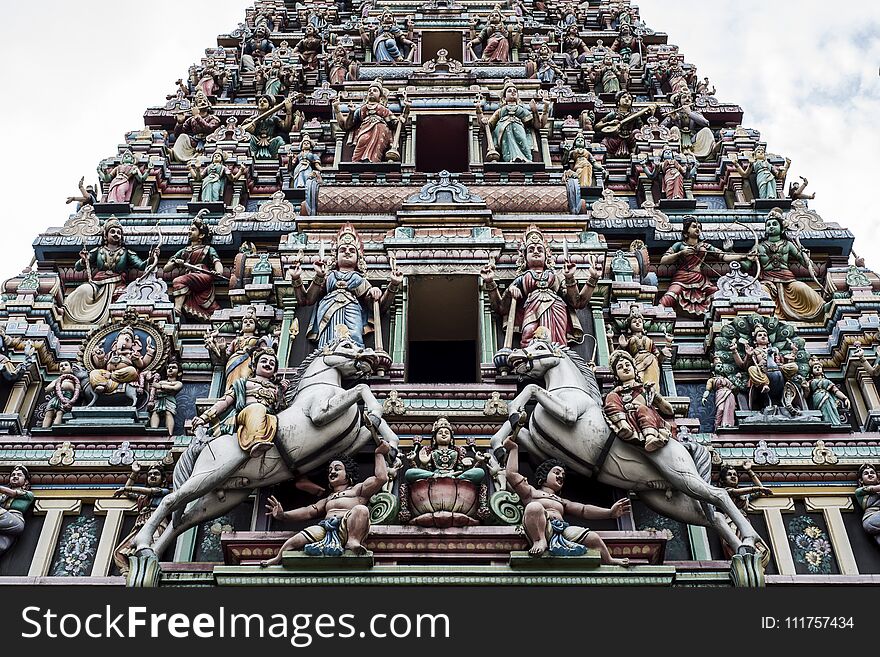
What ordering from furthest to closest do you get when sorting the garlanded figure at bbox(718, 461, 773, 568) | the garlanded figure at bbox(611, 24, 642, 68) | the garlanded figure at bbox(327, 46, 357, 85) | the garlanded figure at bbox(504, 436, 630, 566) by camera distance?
the garlanded figure at bbox(611, 24, 642, 68), the garlanded figure at bbox(327, 46, 357, 85), the garlanded figure at bbox(718, 461, 773, 568), the garlanded figure at bbox(504, 436, 630, 566)

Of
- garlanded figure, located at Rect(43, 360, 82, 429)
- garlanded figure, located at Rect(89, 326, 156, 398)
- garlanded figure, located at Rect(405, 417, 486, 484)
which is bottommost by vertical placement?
garlanded figure, located at Rect(405, 417, 486, 484)

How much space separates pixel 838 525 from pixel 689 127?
1139cm

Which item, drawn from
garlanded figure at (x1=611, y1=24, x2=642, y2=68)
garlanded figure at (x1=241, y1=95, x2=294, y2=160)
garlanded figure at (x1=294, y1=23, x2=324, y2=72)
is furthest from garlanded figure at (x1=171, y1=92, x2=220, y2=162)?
garlanded figure at (x1=611, y1=24, x2=642, y2=68)

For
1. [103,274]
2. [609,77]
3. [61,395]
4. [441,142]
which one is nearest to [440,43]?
[609,77]

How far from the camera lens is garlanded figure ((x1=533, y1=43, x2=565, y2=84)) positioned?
25.6 metres

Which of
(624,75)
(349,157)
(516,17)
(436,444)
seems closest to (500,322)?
(436,444)

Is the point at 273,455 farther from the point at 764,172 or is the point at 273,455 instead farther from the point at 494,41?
Answer: the point at 494,41

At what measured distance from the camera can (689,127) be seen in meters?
24.0

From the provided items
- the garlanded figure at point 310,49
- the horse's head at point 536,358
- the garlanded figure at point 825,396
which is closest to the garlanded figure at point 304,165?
the garlanded figure at point 310,49

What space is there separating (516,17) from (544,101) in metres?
5.42

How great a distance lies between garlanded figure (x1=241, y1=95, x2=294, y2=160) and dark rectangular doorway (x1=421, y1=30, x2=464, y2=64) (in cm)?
477

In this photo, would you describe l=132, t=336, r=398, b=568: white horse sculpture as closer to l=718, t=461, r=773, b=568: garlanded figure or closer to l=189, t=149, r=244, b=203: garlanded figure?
l=718, t=461, r=773, b=568: garlanded figure

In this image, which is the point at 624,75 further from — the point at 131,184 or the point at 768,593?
the point at 768,593

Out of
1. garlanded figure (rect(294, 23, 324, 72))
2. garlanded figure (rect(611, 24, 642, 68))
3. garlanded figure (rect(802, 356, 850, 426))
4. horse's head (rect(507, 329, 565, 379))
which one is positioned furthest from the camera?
garlanded figure (rect(294, 23, 324, 72))
